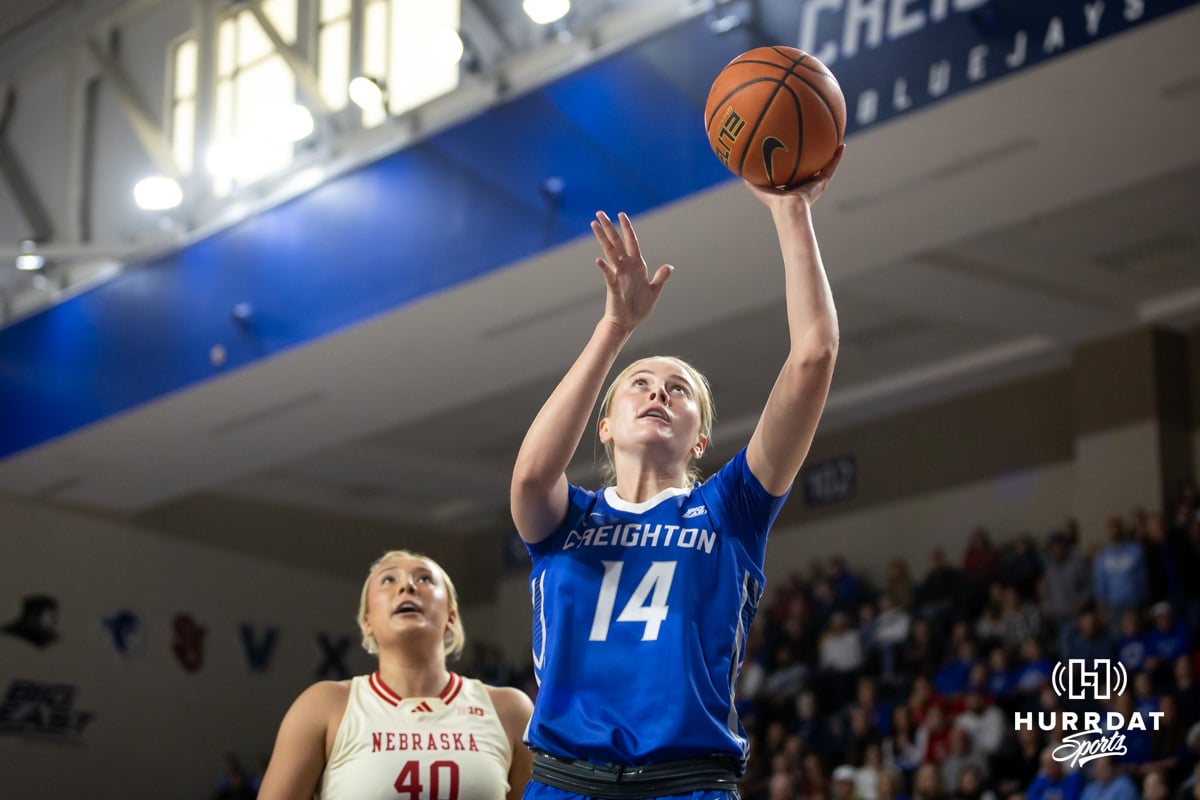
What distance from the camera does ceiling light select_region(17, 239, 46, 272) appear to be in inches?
521

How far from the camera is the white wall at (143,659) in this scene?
16875 mm

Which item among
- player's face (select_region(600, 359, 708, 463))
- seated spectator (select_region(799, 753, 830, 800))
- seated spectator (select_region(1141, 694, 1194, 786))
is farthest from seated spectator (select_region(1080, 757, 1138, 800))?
player's face (select_region(600, 359, 708, 463))

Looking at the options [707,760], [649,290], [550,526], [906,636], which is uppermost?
[906,636]

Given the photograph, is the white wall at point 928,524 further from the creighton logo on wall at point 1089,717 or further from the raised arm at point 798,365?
the raised arm at point 798,365

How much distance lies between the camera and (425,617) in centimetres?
447

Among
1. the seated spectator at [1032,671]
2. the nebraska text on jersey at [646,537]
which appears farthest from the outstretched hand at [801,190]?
the seated spectator at [1032,671]

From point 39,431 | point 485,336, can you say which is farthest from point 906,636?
point 39,431

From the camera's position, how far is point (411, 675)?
450cm

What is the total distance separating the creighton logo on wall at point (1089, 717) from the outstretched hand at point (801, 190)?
24.1 feet

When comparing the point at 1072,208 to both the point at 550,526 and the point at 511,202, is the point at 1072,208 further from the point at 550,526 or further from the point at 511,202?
the point at 550,526

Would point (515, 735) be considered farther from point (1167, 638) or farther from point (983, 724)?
point (1167, 638)

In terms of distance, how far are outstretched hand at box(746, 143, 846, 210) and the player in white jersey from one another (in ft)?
6.21

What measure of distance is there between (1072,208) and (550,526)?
9313 millimetres

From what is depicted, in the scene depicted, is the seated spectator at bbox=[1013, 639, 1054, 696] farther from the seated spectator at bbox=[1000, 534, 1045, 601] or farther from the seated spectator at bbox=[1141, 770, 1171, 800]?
the seated spectator at bbox=[1141, 770, 1171, 800]
